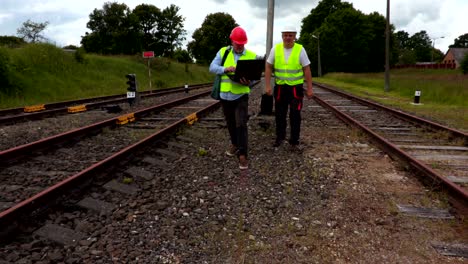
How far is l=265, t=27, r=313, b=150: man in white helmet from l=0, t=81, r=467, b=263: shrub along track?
0.92 metres

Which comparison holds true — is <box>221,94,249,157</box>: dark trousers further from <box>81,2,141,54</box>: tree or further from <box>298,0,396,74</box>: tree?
<box>81,2,141,54</box>: tree

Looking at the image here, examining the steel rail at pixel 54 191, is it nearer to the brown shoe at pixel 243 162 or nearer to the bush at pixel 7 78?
the brown shoe at pixel 243 162

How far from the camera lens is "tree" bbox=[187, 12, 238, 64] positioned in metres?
→ 71.8

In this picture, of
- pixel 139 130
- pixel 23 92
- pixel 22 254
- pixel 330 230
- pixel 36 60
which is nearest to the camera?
pixel 22 254

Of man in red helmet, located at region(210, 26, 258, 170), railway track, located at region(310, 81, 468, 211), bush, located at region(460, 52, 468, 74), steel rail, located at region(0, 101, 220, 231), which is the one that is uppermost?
bush, located at region(460, 52, 468, 74)

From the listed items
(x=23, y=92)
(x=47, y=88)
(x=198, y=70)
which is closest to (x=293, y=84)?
(x=23, y=92)

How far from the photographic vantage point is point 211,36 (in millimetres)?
72062

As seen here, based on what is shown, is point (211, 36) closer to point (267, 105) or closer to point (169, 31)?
point (169, 31)

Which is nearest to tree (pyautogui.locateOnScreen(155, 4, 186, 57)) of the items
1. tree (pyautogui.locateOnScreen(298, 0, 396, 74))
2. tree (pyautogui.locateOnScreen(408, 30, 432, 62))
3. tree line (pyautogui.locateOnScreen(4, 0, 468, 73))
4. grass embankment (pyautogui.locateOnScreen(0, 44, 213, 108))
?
tree line (pyautogui.locateOnScreen(4, 0, 468, 73))

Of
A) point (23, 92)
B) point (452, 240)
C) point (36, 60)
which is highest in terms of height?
point (36, 60)

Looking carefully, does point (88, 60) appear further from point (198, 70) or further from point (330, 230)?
point (330, 230)

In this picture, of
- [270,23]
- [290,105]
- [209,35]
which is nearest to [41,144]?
[290,105]

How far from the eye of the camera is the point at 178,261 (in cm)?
292

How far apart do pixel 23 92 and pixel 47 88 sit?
1.74 m
